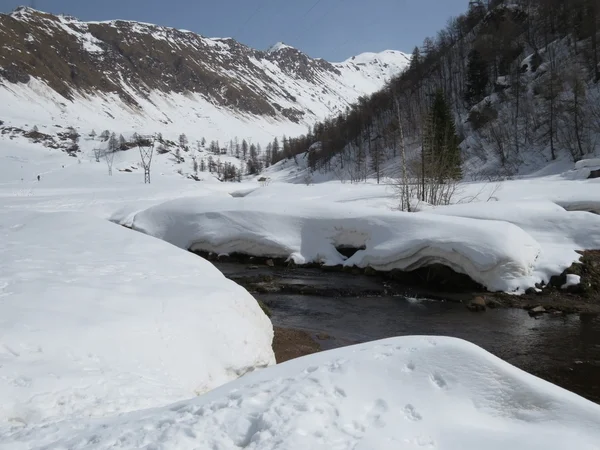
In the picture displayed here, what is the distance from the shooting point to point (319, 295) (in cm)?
1363

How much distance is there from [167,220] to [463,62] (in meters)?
66.7

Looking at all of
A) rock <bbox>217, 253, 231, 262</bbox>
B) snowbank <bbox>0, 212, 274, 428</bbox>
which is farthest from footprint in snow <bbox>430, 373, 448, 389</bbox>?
rock <bbox>217, 253, 231, 262</bbox>

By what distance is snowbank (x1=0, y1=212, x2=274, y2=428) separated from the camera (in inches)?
178

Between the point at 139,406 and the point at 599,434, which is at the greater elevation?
the point at 599,434

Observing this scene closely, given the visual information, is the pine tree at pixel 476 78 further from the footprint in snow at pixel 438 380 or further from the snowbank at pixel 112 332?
the footprint in snow at pixel 438 380

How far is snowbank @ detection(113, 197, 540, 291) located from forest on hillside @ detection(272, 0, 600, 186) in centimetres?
757

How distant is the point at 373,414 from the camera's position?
Answer: 3.43 metres

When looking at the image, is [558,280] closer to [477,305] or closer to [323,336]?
[477,305]

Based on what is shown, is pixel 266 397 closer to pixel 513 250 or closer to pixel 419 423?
pixel 419 423

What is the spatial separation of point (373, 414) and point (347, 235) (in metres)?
14.2

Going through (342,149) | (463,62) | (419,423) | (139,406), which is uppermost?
(463,62)

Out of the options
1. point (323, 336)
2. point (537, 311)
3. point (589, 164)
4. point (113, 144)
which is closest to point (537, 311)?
point (537, 311)

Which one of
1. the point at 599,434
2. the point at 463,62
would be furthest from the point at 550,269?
the point at 463,62

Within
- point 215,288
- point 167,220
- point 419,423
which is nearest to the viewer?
point 419,423
